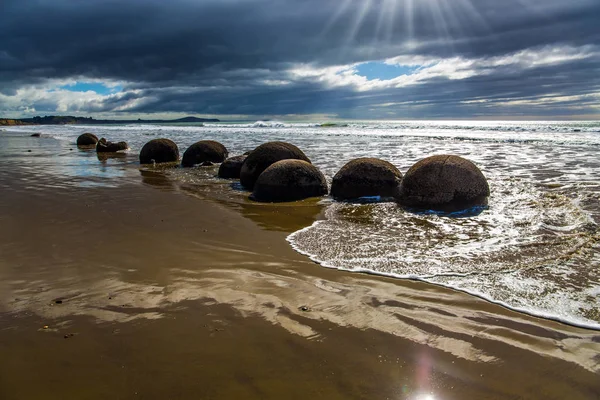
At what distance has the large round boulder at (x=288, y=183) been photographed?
8609 mm

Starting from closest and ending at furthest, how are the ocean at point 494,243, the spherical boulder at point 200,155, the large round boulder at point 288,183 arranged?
the ocean at point 494,243, the large round boulder at point 288,183, the spherical boulder at point 200,155

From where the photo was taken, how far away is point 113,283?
402 centimetres

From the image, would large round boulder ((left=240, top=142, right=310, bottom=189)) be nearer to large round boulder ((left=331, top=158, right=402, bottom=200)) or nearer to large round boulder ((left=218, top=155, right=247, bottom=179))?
large round boulder ((left=218, top=155, right=247, bottom=179))

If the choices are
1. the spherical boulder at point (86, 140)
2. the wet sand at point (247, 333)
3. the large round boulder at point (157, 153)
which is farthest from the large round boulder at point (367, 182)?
the spherical boulder at point (86, 140)

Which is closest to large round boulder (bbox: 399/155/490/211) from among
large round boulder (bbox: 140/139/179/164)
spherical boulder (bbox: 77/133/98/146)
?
large round boulder (bbox: 140/139/179/164)

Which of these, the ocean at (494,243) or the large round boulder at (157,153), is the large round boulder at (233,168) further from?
the large round boulder at (157,153)

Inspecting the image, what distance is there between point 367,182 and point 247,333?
19.1 ft

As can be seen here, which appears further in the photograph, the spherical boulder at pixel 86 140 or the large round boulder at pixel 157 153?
the spherical boulder at pixel 86 140

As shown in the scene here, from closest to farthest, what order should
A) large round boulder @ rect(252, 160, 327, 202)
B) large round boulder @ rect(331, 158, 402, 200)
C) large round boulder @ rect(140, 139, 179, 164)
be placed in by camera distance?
large round boulder @ rect(331, 158, 402, 200)
large round boulder @ rect(252, 160, 327, 202)
large round boulder @ rect(140, 139, 179, 164)

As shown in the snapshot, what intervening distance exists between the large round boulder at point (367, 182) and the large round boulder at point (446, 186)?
584 millimetres

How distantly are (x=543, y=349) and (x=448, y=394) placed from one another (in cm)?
99

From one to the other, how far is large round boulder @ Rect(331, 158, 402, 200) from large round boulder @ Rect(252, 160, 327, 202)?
22.9 inches

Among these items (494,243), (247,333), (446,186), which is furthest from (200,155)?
(247,333)

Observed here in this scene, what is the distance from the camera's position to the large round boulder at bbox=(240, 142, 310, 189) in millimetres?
10290
